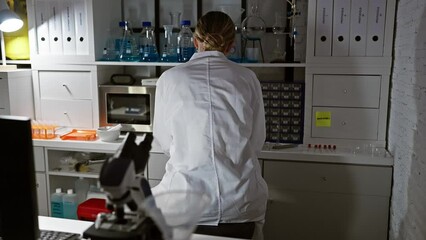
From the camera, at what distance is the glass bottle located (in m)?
2.82

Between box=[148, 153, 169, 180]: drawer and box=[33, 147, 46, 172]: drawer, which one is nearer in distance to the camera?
box=[148, 153, 169, 180]: drawer

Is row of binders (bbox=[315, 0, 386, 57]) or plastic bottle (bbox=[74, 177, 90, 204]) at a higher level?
row of binders (bbox=[315, 0, 386, 57])

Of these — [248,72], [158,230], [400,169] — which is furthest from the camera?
[400,169]

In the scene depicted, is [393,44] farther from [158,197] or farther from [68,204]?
[68,204]

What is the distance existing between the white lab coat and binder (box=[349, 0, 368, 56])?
107 cm

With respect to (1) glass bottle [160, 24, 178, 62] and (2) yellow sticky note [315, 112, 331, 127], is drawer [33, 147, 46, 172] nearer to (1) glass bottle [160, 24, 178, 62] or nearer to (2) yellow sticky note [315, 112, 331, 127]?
(1) glass bottle [160, 24, 178, 62]

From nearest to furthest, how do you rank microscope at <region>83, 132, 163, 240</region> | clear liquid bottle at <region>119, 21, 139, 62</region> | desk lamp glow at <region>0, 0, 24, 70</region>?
microscope at <region>83, 132, 163, 240</region>, desk lamp glow at <region>0, 0, 24, 70</region>, clear liquid bottle at <region>119, 21, 139, 62</region>

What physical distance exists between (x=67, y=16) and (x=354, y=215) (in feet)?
7.47

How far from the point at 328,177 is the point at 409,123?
23.5 inches

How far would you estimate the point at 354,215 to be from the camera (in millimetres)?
2422

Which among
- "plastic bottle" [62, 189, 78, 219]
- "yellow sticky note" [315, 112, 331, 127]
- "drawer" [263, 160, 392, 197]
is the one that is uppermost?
"yellow sticky note" [315, 112, 331, 127]

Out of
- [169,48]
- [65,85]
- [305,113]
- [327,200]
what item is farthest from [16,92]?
[327,200]

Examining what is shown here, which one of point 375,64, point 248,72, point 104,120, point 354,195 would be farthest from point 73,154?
point 375,64

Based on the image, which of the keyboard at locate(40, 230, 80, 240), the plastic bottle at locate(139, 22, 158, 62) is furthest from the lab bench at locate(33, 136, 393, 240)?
the keyboard at locate(40, 230, 80, 240)
